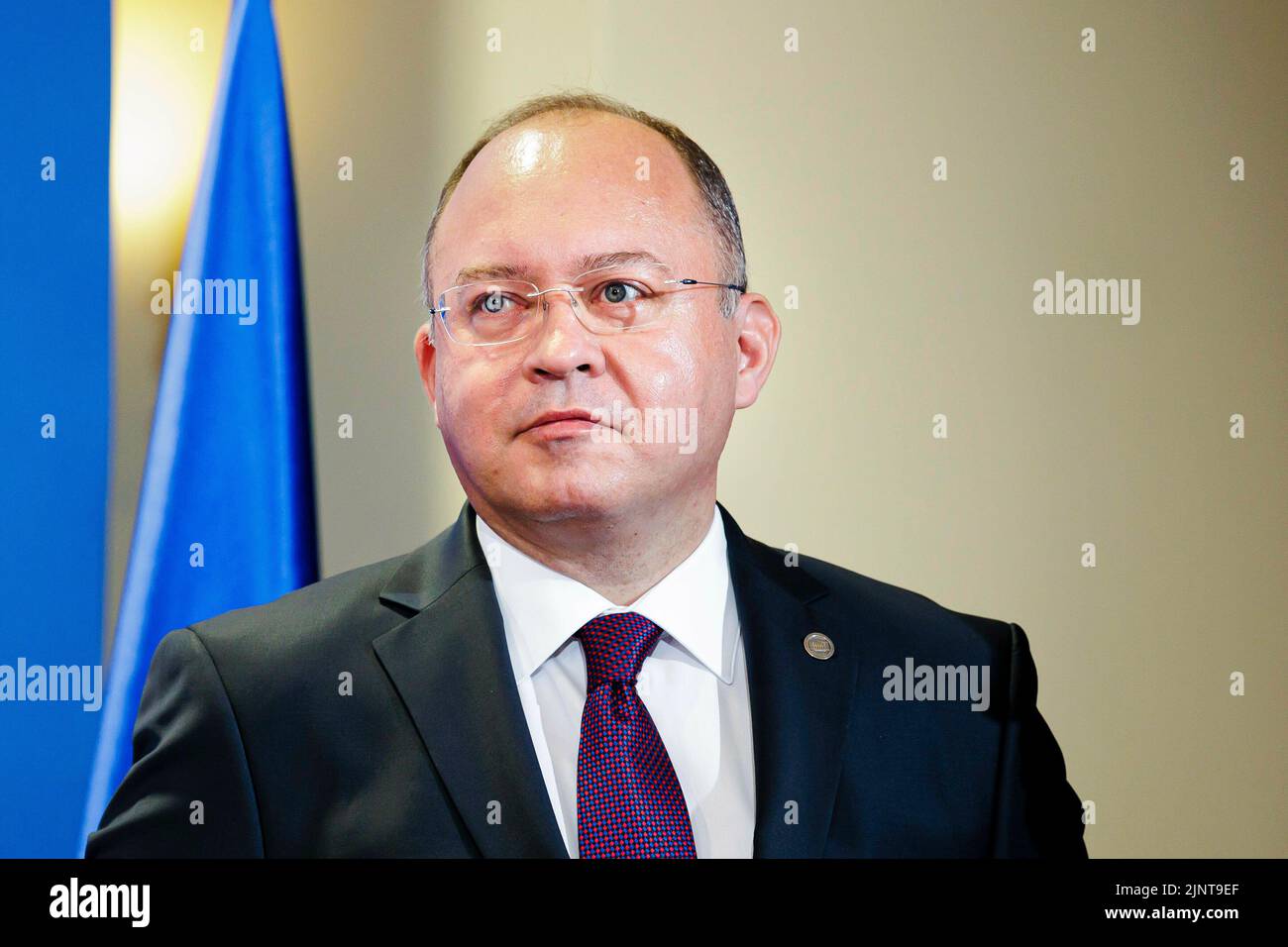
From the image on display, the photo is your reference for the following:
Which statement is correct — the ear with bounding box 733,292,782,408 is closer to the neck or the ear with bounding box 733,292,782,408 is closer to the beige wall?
the neck

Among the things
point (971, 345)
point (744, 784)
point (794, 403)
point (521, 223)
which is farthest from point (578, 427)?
point (971, 345)

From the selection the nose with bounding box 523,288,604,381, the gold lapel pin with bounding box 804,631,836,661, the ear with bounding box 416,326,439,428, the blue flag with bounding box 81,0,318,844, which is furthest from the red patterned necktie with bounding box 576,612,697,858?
the blue flag with bounding box 81,0,318,844

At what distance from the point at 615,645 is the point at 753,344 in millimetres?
562

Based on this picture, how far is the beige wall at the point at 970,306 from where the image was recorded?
7.75 feet

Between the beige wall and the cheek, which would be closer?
the cheek

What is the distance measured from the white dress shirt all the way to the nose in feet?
0.92

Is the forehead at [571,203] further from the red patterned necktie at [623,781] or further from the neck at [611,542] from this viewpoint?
the red patterned necktie at [623,781]

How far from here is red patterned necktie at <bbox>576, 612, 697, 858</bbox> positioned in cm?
170

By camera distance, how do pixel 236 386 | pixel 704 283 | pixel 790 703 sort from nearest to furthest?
pixel 790 703 → pixel 704 283 → pixel 236 386

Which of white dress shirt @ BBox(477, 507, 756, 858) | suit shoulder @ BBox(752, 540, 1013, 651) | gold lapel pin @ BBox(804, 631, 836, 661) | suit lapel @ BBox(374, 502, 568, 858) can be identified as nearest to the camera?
suit lapel @ BBox(374, 502, 568, 858)

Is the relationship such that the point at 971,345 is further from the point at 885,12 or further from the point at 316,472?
the point at 316,472

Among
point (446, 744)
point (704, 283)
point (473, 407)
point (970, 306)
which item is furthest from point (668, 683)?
point (970, 306)

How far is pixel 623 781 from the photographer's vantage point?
5.63ft

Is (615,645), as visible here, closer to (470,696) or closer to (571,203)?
(470,696)
